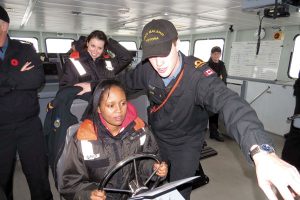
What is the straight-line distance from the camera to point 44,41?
405 inches

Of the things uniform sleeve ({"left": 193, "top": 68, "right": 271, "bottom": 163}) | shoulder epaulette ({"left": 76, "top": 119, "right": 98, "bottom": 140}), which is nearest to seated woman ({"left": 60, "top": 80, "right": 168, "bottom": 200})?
shoulder epaulette ({"left": 76, "top": 119, "right": 98, "bottom": 140})

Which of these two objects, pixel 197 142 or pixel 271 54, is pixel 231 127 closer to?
pixel 197 142

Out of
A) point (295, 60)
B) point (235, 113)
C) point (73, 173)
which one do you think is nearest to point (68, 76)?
point (73, 173)

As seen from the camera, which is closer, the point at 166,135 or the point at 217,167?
the point at 166,135

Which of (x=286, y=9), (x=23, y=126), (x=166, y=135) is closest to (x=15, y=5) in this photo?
(x=23, y=126)

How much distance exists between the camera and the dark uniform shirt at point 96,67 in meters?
2.28

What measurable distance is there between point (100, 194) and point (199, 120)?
87cm

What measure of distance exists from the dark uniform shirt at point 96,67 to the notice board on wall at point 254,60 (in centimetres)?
559

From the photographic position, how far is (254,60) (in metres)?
7.27

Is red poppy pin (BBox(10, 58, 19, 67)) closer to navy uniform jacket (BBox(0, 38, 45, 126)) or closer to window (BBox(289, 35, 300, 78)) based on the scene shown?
navy uniform jacket (BBox(0, 38, 45, 126))

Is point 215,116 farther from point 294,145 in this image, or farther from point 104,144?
point 104,144

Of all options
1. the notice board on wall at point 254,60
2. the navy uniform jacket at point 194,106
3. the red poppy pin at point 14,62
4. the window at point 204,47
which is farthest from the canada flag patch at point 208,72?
the window at point 204,47

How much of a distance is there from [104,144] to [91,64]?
1151mm

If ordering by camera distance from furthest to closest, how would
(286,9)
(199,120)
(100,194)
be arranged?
Answer: 1. (286,9)
2. (199,120)
3. (100,194)
